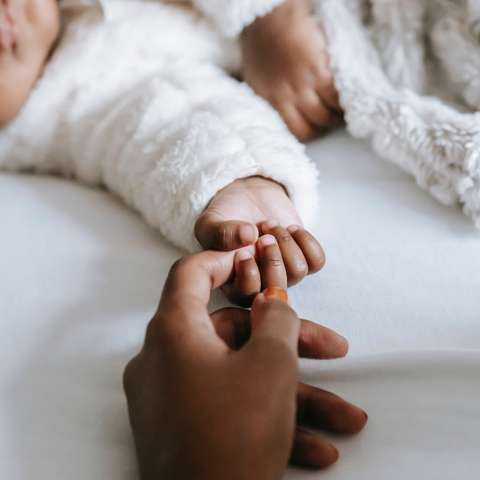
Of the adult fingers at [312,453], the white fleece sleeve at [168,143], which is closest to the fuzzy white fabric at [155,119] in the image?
the white fleece sleeve at [168,143]

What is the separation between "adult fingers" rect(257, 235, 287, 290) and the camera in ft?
1.17

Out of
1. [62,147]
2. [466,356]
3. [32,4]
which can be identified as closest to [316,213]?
[466,356]

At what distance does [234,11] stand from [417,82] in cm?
27

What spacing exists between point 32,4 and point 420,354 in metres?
0.64

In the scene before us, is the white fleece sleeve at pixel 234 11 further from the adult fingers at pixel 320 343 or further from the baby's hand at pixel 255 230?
the adult fingers at pixel 320 343

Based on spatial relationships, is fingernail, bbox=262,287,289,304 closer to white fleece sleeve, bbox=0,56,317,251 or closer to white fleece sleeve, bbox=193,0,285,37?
white fleece sleeve, bbox=0,56,317,251

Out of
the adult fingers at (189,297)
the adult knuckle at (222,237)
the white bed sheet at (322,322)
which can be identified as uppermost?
the adult knuckle at (222,237)

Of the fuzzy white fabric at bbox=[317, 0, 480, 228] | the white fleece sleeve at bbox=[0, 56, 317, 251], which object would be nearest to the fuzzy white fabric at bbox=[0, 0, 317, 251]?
the white fleece sleeve at bbox=[0, 56, 317, 251]

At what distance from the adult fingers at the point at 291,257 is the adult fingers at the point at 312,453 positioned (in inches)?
5.6

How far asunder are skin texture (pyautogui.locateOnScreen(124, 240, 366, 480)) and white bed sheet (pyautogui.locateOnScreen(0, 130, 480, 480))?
29 millimetres

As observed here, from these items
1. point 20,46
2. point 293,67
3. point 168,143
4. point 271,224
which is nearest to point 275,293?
point 271,224

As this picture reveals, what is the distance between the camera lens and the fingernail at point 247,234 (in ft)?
1.13

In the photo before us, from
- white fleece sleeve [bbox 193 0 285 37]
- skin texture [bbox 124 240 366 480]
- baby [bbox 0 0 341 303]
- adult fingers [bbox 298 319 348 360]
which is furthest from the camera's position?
white fleece sleeve [bbox 193 0 285 37]

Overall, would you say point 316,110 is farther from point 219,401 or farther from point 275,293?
point 219,401
